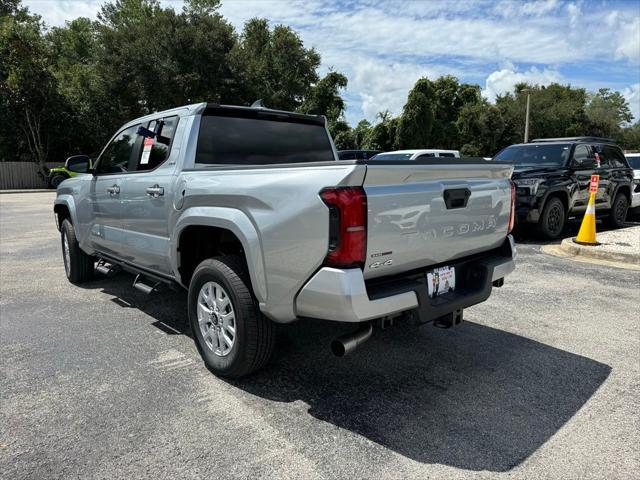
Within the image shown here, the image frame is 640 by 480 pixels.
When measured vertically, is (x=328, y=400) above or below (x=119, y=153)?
below

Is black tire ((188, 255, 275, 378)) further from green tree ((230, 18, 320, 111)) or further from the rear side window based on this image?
green tree ((230, 18, 320, 111))

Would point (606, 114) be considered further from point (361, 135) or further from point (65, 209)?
point (65, 209)

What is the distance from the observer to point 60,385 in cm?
341

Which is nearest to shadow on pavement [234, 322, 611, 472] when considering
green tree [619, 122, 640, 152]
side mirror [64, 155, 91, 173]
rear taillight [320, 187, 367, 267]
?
rear taillight [320, 187, 367, 267]

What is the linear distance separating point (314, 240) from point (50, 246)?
8090mm

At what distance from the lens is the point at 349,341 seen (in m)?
2.88

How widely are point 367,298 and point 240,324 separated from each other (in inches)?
36.3

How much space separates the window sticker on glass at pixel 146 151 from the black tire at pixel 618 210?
972 cm

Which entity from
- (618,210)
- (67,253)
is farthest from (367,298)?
(618,210)

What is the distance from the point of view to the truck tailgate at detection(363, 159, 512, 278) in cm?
276

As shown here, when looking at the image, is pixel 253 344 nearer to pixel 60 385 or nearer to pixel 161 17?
pixel 60 385

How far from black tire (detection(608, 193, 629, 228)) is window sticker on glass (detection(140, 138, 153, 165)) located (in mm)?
9721

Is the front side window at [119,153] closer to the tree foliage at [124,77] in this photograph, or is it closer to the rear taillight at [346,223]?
the rear taillight at [346,223]

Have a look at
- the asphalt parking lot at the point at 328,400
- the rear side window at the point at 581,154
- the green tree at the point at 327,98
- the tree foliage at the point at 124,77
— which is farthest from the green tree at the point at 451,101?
the asphalt parking lot at the point at 328,400
